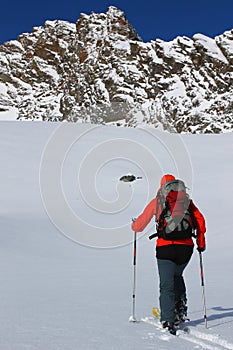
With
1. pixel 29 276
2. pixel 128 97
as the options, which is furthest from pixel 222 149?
pixel 128 97

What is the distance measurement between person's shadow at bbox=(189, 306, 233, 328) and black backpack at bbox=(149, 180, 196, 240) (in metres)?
0.89

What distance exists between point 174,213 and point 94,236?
282 inches

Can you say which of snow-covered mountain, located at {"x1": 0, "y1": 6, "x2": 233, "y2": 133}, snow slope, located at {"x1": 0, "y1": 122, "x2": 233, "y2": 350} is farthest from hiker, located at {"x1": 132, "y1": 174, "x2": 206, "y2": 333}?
snow-covered mountain, located at {"x1": 0, "y1": 6, "x2": 233, "y2": 133}

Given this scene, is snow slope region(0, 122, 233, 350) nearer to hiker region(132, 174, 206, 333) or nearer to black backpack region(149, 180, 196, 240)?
hiker region(132, 174, 206, 333)

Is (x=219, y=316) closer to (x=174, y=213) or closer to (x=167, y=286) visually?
(x=167, y=286)

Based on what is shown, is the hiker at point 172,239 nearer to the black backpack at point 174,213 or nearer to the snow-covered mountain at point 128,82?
the black backpack at point 174,213

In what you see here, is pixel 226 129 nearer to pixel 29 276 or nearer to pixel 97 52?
pixel 97 52

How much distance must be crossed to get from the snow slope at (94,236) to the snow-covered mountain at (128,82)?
87.9 meters

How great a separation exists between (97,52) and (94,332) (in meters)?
152

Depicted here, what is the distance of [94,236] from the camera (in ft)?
36.3

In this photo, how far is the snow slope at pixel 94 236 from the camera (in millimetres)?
3881

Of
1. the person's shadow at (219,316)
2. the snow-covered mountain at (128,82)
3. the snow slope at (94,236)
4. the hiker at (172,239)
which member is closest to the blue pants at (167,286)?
the hiker at (172,239)

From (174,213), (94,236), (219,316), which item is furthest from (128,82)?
(174,213)

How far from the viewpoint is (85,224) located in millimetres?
12336
